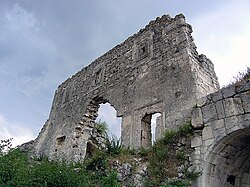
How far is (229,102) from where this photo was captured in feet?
19.4

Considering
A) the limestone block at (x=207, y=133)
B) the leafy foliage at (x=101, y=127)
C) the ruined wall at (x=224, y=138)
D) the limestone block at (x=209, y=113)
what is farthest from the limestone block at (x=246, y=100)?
the leafy foliage at (x=101, y=127)

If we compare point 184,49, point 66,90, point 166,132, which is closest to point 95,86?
point 66,90

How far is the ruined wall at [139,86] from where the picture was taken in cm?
782

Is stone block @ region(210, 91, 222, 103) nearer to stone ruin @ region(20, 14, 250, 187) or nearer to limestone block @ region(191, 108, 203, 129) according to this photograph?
stone ruin @ region(20, 14, 250, 187)

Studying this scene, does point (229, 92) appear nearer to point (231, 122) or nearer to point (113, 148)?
point (231, 122)

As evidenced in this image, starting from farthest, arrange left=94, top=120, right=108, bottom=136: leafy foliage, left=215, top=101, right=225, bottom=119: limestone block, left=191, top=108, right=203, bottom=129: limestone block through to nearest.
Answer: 1. left=94, top=120, right=108, bottom=136: leafy foliage
2. left=191, top=108, right=203, bottom=129: limestone block
3. left=215, top=101, right=225, bottom=119: limestone block

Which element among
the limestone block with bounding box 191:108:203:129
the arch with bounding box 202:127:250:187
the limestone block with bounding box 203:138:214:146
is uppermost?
the limestone block with bounding box 191:108:203:129

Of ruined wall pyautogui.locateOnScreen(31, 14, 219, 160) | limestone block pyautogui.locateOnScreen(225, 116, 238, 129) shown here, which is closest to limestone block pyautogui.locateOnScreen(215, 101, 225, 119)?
limestone block pyautogui.locateOnScreen(225, 116, 238, 129)

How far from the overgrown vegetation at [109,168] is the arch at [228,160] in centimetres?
39

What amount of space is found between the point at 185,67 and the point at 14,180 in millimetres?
5370

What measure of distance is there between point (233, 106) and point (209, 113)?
1.85 ft

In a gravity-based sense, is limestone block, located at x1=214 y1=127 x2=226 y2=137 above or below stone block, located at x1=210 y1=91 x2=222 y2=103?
below

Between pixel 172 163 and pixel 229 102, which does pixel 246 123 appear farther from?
pixel 172 163

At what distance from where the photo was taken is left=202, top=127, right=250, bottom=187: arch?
5699mm
